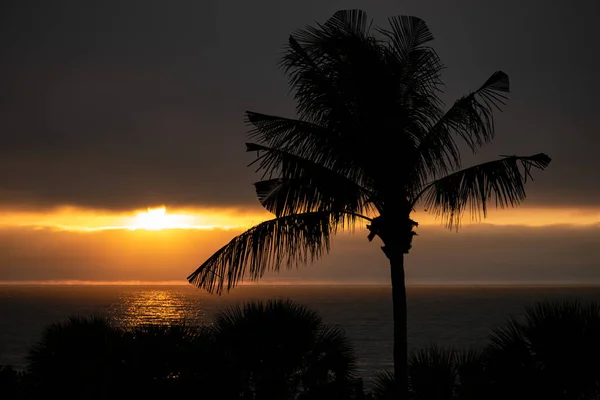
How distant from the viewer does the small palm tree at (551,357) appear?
44.0 feet

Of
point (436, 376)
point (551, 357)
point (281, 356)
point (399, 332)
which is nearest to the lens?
point (399, 332)

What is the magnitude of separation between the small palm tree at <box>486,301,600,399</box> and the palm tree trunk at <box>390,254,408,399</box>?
72.6 inches

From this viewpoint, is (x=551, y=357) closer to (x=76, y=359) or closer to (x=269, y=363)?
(x=269, y=363)

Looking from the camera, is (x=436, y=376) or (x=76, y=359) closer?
(x=436, y=376)

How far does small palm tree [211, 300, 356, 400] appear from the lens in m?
15.7

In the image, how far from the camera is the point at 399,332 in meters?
13.2

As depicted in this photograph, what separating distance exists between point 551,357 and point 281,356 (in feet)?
18.2

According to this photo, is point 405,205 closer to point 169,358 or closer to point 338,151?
point 338,151

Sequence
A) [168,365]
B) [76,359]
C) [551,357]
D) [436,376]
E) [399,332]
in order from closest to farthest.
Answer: [399,332] → [551,357] → [168,365] → [436,376] → [76,359]

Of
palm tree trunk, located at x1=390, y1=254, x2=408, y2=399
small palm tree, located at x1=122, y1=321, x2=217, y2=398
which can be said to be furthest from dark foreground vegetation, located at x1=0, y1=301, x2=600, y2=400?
palm tree trunk, located at x1=390, y1=254, x2=408, y2=399

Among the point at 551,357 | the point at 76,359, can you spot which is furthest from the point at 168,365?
the point at 551,357

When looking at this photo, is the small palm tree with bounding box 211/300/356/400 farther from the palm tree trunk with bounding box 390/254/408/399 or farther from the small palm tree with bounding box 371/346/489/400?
the palm tree trunk with bounding box 390/254/408/399

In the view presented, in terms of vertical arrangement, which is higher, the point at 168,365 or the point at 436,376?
the point at 168,365

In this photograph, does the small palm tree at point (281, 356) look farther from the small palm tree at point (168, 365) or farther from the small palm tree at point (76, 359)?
the small palm tree at point (76, 359)
